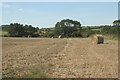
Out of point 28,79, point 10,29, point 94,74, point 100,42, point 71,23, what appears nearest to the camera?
point 28,79

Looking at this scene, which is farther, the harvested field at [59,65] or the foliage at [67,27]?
the foliage at [67,27]

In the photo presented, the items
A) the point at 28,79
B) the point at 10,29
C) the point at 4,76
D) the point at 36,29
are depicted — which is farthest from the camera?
the point at 36,29

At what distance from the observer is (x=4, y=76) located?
1072 centimetres

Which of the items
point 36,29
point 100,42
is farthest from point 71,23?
point 100,42

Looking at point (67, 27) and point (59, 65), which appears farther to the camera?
point (67, 27)

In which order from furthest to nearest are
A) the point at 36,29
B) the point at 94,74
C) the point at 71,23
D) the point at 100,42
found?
1. the point at 71,23
2. the point at 36,29
3. the point at 100,42
4. the point at 94,74

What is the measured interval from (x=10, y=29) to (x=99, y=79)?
11272 cm

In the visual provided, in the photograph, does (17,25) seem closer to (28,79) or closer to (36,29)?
(36,29)

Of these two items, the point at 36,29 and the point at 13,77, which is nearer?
the point at 13,77

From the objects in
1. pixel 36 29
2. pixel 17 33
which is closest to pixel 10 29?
pixel 17 33

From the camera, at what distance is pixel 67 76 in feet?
36.1

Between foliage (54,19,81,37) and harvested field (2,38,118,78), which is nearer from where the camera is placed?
harvested field (2,38,118,78)

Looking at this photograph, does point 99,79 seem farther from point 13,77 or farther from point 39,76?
point 13,77

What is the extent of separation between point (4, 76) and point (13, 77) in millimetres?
390
